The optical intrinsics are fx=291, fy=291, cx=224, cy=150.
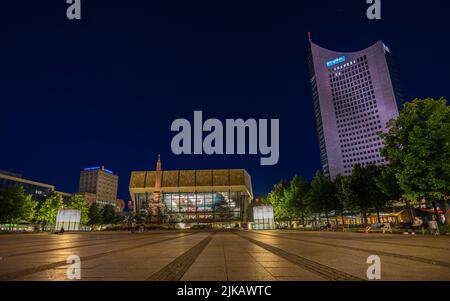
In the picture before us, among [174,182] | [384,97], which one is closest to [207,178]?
[174,182]

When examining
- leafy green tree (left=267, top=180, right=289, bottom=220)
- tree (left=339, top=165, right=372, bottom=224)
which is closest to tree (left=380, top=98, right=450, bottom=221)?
tree (left=339, top=165, right=372, bottom=224)

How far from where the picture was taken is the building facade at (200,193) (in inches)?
5408

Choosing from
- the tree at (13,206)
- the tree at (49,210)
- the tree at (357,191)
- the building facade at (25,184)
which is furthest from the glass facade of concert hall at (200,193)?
the tree at (357,191)

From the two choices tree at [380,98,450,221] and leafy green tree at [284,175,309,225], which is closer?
tree at [380,98,450,221]

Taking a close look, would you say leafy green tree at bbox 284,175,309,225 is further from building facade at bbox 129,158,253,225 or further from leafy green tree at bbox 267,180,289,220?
building facade at bbox 129,158,253,225

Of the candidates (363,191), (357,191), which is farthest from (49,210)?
(363,191)

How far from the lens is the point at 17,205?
60688mm

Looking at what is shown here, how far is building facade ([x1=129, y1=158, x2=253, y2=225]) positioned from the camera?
137375 millimetres

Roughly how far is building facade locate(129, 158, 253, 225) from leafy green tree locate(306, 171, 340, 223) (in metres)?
77.2

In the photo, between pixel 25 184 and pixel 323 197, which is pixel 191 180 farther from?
pixel 323 197

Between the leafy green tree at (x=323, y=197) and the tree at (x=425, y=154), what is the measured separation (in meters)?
26.2

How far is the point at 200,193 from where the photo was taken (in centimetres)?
13975
